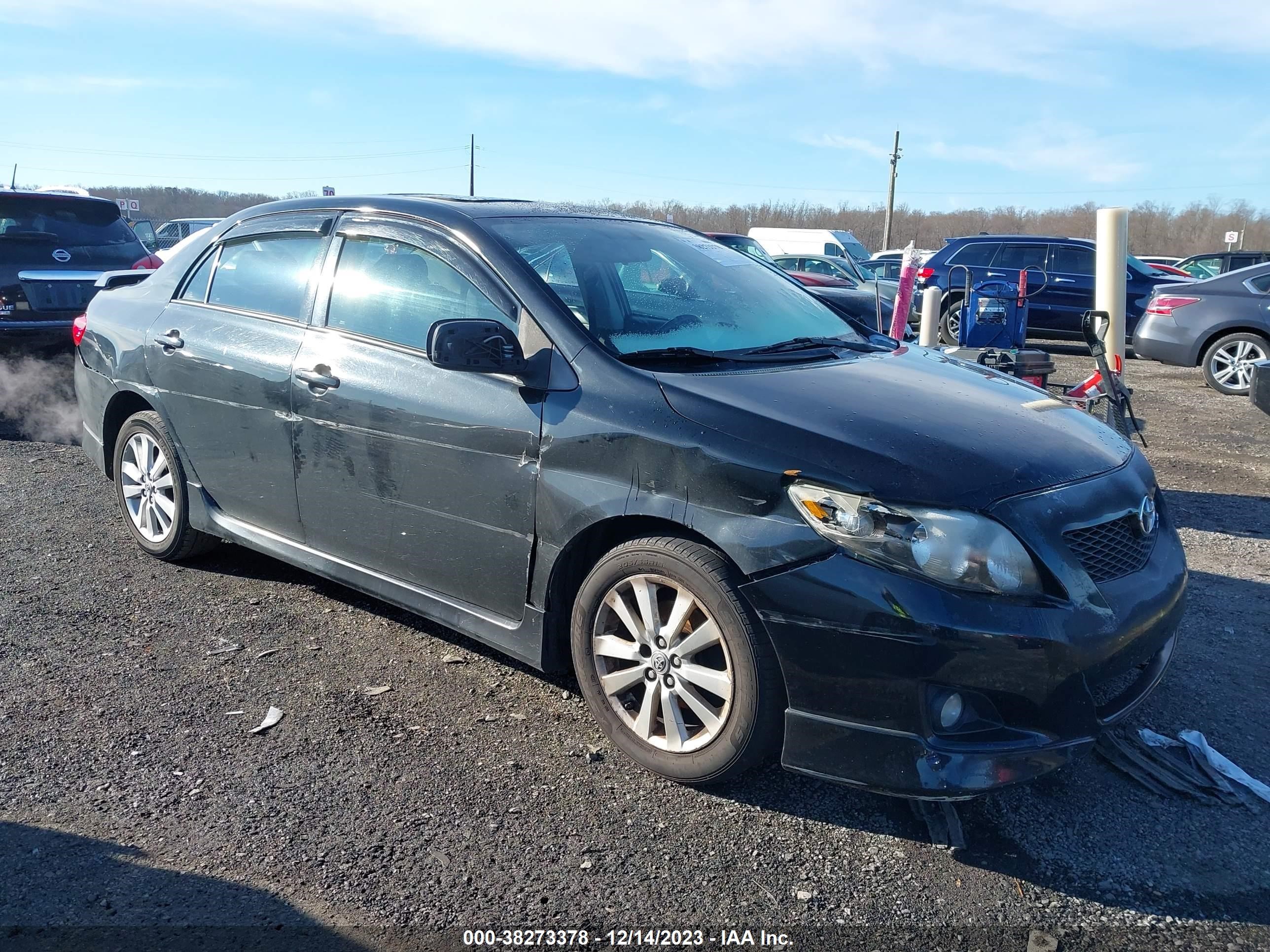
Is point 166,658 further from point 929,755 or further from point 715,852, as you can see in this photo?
point 929,755

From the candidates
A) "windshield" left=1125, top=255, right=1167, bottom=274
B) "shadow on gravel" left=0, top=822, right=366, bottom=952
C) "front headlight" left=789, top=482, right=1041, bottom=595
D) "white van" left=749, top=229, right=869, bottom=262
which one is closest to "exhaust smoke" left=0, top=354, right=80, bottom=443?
"shadow on gravel" left=0, top=822, right=366, bottom=952

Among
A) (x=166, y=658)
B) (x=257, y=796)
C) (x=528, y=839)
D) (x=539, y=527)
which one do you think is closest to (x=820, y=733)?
(x=528, y=839)

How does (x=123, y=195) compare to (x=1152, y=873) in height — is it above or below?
above

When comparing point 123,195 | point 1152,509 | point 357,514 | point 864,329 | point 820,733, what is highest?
point 123,195

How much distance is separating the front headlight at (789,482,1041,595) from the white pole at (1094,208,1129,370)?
469 cm

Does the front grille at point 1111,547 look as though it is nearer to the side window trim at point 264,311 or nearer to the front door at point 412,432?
the front door at point 412,432

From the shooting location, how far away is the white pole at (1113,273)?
6844 mm

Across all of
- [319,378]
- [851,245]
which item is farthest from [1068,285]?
[851,245]

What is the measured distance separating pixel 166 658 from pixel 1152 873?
3.50 meters

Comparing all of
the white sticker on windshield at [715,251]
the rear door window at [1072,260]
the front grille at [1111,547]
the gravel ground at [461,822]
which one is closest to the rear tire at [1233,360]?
the rear door window at [1072,260]

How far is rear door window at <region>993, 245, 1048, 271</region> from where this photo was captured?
51.2 feet

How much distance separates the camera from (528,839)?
9.56ft

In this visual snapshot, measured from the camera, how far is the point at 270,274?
4.52 meters

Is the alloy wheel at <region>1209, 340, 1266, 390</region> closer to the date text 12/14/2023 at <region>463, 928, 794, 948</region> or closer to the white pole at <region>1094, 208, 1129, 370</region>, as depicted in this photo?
the white pole at <region>1094, 208, 1129, 370</region>
